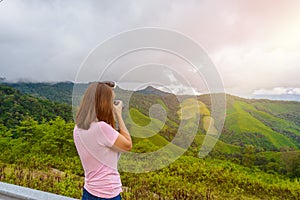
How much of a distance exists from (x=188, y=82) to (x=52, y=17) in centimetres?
260

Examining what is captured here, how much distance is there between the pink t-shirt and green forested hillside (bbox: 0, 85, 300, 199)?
502 millimetres

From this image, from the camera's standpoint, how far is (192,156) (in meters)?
2.89

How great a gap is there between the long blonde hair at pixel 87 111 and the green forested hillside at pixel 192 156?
539mm

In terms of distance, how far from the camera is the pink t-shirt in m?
1.23

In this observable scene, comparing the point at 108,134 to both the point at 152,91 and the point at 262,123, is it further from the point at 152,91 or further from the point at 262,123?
the point at 262,123

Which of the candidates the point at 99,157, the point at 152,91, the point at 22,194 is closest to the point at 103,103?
the point at 99,157

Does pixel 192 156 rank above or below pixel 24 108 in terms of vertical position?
below

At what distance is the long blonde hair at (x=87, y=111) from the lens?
1.24m

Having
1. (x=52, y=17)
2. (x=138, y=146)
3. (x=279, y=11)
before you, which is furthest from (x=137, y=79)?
(x=52, y=17)

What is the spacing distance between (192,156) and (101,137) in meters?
1.78

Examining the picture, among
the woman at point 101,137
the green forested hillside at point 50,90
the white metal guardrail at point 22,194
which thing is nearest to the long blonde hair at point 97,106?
the woman at point 101,137

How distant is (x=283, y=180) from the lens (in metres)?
2.57

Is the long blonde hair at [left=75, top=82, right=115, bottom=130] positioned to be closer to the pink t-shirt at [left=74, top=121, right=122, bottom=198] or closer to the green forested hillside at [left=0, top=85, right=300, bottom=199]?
the pink t-shirt at [left=74, top=121, right=122, bottom=198]

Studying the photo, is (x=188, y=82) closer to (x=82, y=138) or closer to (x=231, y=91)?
(x=82, y=138)
